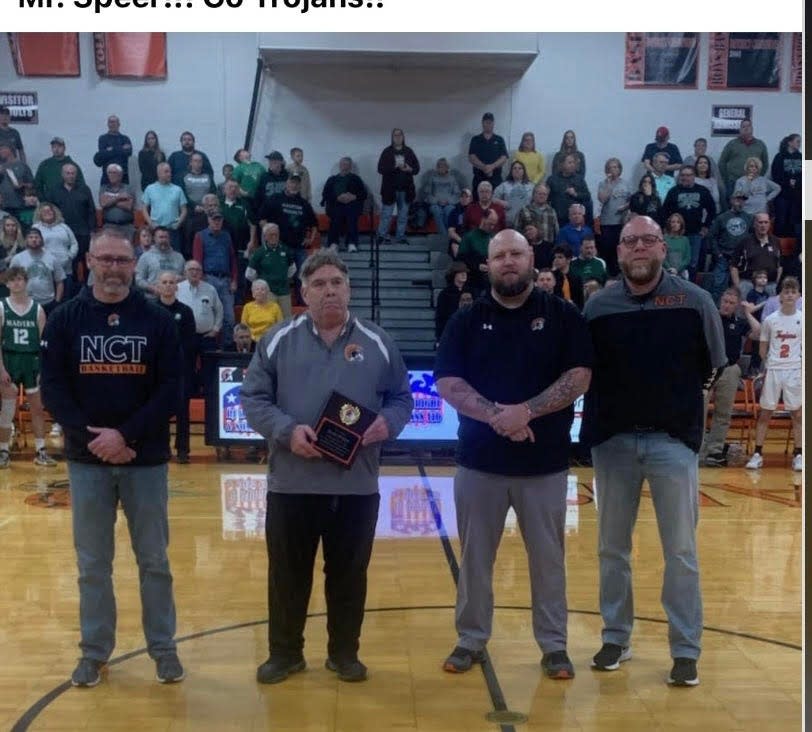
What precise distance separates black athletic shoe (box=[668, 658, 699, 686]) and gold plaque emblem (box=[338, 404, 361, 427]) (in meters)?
1.75

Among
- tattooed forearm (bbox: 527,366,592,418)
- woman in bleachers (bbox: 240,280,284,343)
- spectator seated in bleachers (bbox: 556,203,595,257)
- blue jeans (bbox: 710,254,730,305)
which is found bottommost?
tattooed forearm (bbox: 527,366,592,418)

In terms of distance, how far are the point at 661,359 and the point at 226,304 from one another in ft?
32.0

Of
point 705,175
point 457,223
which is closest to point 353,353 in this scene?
point 457,223

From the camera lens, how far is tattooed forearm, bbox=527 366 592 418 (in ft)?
14.4

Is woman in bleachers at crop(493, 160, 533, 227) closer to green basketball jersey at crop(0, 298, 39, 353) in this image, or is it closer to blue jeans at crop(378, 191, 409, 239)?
blue jeans at crop(378, 191, 409, 239)

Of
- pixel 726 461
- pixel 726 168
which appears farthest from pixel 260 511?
pixel 726 168

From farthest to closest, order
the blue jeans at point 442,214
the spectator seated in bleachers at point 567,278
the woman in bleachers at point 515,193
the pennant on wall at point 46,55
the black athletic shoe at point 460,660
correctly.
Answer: the pennant on wall at point 46,55 → the blue jeans at point 442,214 → the woman in bleachers at point 515,193 → the spectator seated in bleachers at point 567,278 → the black athletic shoe at point 460,660

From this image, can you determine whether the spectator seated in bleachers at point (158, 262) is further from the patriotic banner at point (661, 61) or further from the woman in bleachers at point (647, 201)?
the patriotic banner at point (661, 61)

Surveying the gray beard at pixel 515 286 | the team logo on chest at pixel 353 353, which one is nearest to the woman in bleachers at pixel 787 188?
the gray beard at pixel 515 286

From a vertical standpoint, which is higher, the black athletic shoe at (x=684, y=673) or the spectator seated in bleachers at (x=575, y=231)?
the spectator seated in bleachers at (x=575, y=231)

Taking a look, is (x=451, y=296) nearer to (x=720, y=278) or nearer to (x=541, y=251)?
(x=541, y=251)

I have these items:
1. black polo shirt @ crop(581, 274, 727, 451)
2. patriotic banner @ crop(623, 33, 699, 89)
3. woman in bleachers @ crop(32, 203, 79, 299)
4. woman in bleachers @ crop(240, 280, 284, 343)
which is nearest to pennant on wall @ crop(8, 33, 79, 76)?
woman in bleachers @ crop(32, 203, 79, 299)

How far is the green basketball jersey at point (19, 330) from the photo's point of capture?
10.3 metres

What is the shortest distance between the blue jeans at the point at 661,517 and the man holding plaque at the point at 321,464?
0.99m
